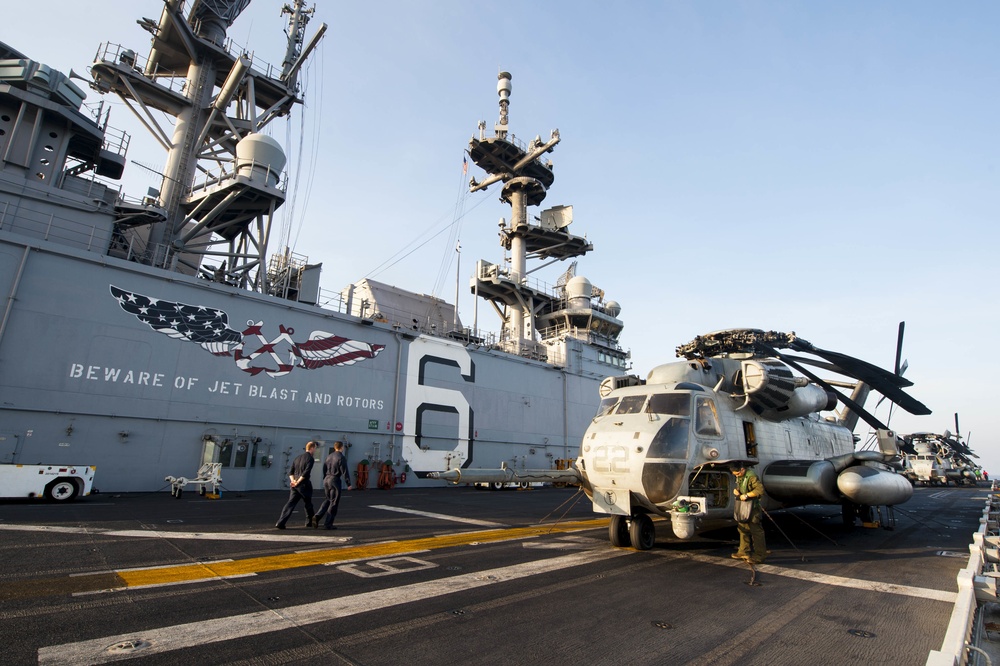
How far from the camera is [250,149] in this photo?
74.5 feet

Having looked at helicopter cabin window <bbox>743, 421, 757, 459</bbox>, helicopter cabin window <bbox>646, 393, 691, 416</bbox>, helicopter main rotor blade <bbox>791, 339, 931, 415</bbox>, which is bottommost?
helicopter cabin window <bbox>743, 421, 757, 459</bbox>

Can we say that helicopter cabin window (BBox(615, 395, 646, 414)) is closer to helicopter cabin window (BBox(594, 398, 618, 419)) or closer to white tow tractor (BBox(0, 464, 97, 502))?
helicopter cabin window (BBox(594, 398, 618, 419))

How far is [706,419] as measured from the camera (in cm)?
938

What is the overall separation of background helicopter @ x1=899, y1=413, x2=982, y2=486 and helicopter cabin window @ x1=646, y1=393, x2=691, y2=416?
46.1 metres

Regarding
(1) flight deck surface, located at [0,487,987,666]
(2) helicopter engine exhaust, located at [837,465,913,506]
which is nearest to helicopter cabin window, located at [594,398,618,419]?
(1) flight deck surface, located at [0,487,987,666]

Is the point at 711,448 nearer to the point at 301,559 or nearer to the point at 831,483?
the point at 831,483

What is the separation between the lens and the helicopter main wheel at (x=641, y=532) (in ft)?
28.8

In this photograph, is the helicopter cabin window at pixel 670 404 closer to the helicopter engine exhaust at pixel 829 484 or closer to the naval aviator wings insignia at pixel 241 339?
the helicopter engine exhaust at pixel 829 484

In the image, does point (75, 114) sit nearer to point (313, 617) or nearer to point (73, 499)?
point (73, 499)

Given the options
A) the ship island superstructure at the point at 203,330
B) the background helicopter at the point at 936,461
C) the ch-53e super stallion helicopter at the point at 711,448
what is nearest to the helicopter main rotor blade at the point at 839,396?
the ch-53e super stallion helicopter at the point at 711,448

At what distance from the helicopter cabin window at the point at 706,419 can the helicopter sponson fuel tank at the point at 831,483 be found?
7.60 feet

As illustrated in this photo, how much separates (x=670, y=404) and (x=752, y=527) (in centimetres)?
248

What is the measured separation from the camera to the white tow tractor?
12.4 metres

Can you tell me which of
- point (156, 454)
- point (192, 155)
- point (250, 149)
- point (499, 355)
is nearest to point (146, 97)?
point (192, 155)
